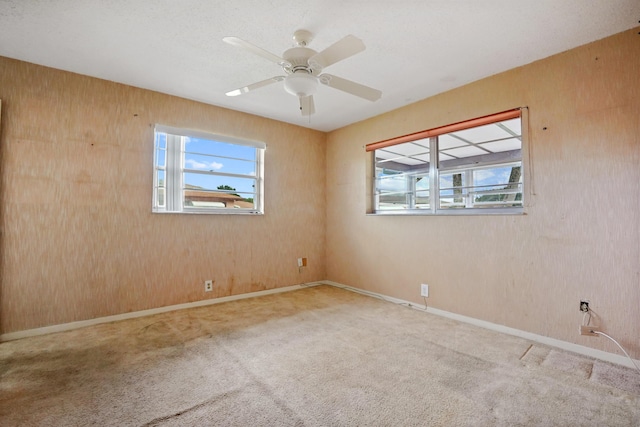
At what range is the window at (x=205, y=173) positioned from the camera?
3.26 metres

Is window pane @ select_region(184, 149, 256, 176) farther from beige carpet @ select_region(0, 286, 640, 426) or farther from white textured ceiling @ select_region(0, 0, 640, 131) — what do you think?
beige carpet @ select_region(0, 286, 640, 426)

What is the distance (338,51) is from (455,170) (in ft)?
6.63

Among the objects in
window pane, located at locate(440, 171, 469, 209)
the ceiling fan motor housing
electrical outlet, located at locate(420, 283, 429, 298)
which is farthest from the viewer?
electrical outlet, located at locate(420, 283, 429, 298)

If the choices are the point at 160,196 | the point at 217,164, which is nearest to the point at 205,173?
the point at 217,164

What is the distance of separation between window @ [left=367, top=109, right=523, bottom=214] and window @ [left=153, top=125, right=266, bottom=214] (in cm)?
167

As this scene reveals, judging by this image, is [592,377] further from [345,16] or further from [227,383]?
[345,16]

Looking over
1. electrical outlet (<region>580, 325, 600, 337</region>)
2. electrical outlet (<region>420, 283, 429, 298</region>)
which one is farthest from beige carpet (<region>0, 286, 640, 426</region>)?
electrical outlet (<region>420, 283, 429, 298</region>)

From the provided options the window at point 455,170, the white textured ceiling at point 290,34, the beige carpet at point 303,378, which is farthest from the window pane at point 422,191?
the beige carpet at point 303,378

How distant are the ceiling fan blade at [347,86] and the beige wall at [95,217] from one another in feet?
6.63

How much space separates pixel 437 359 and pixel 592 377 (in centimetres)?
94

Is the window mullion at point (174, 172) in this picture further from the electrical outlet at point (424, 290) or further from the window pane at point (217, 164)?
the electrical outlet at point (424, 290)

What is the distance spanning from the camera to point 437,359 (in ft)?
6.91

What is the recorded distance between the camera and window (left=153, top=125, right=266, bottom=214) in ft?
10.7

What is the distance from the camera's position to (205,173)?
346 centimetres
